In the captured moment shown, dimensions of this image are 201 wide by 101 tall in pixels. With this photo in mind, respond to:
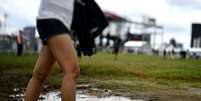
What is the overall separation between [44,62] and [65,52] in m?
0.53

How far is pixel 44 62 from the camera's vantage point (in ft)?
20.3

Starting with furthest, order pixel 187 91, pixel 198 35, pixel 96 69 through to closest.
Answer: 1. pixel 198 35
2. pixel 96 69
3. pixel 187 91

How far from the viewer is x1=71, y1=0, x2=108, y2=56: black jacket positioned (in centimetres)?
595

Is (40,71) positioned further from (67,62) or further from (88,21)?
(88,21)

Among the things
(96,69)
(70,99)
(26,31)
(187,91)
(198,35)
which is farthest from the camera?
(198,35)

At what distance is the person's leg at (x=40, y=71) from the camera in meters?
6.17

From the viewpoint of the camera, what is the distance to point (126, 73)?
16828mm

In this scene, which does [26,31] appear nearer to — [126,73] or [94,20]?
[126,73]

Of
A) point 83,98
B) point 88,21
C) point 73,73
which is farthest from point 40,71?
point 83,98

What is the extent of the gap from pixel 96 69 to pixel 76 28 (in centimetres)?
1203

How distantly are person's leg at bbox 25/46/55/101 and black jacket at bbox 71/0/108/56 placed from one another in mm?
417

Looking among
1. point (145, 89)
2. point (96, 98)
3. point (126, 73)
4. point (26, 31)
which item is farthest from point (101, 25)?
point (26, 31)

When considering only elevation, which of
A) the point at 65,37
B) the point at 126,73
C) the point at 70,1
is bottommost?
the point at 126,73

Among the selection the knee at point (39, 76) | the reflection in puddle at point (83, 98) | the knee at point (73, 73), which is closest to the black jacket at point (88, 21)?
the knee at point (73, 73)
